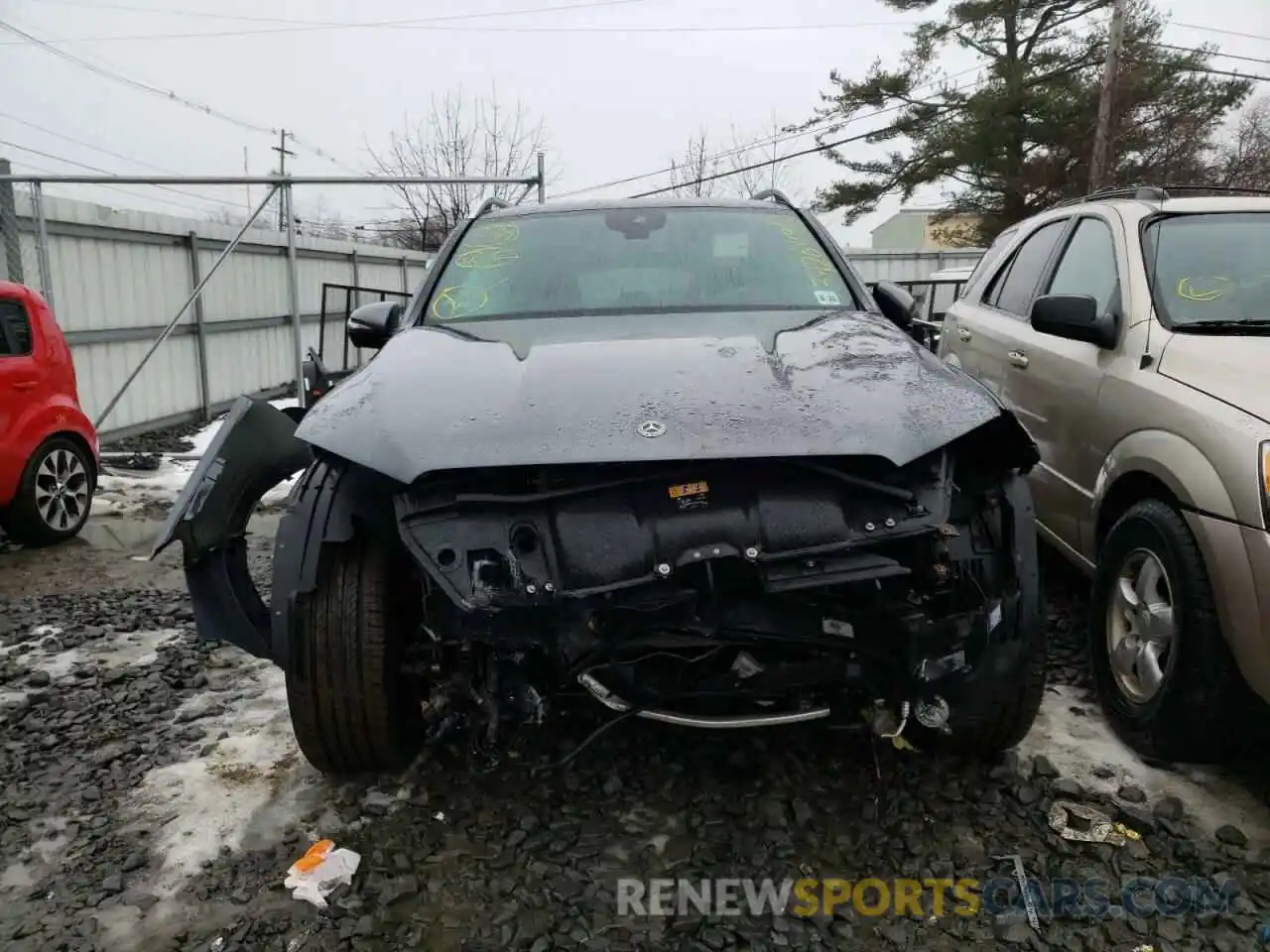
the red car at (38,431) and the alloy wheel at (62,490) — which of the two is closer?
the red car at (38,431)

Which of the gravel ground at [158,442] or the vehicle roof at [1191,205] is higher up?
the vehicle roof at [1191,205]

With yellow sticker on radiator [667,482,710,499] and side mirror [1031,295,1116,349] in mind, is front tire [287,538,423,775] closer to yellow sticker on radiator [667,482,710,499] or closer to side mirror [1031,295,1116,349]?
yellow sticker on radiator [667,482,710,499]

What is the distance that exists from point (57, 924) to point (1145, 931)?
2.55m

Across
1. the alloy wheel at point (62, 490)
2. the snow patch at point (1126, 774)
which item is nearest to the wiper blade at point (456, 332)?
the snow patch at point (1126, 774)

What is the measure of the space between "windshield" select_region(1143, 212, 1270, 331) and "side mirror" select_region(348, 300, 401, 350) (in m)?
2.82

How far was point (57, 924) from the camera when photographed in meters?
2.17

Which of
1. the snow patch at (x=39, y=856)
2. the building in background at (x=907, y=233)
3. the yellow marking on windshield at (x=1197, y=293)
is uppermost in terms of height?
the building in background at (x=907, y=233)

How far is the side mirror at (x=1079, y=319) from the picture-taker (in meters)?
3.35

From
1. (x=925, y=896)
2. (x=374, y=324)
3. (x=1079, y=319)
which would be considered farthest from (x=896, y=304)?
(x=925, y=896)

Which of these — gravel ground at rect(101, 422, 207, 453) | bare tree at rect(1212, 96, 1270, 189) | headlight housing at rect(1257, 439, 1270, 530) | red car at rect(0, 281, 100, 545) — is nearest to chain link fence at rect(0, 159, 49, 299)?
gravel ground at rect(101, 422, 207, 453)

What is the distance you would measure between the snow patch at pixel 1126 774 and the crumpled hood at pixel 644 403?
4.16ft

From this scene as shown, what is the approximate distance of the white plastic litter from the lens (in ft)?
7.40

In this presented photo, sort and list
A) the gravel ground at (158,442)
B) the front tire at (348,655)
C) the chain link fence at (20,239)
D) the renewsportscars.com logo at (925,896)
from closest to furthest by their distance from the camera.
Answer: the renewsportscars.com logo at (925,896) → the front tire at (348,655) → the chain link fence at (20,239) → the gravel ground at (158,442)

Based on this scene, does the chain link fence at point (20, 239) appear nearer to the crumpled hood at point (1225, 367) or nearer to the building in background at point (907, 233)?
the crumpled hood at point (1225, 367)
